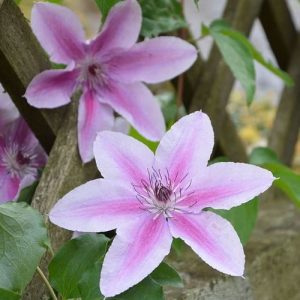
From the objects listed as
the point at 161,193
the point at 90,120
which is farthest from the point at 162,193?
the point at 90,120

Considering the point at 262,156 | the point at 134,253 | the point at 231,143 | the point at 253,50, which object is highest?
the point at 134,253

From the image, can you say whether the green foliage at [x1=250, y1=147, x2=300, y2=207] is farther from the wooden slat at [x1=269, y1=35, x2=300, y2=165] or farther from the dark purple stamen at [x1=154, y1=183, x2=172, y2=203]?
the wooden slat at [x1=269, y1=35, x2=300, y2=165]

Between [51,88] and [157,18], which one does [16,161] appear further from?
[157,18]

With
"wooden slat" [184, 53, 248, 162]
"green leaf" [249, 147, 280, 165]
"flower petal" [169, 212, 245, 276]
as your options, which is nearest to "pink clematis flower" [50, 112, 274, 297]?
"flower petal" [169, 212, 245, 276]

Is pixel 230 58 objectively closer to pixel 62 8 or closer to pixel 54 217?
pixel 62 8

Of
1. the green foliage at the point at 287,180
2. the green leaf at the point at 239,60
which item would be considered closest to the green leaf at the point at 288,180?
the green foliage at the point at 287,180

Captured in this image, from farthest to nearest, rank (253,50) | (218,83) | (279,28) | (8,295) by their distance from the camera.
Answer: (279,28) → (218,83) → (253,50) → (8,295)

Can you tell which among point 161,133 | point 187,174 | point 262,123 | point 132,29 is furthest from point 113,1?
point 262,123
